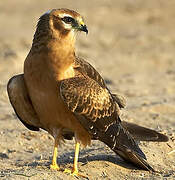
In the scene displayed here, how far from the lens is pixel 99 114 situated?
23.1ft

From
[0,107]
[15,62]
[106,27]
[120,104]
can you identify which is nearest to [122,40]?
[106,27]

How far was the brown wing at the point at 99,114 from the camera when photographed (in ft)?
21.9

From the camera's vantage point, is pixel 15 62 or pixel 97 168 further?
pixel 15 62

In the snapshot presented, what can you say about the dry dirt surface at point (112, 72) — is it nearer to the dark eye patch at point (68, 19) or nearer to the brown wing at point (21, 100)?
the brown wing at point (21, 100)

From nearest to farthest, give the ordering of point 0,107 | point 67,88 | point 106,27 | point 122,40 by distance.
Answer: point 67,88 < point 0,107 < point 122,40 < point 106,27

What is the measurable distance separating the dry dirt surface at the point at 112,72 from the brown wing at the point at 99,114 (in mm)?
282

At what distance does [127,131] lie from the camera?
753 cm

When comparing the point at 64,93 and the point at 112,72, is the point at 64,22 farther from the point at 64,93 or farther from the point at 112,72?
the point at 112,72

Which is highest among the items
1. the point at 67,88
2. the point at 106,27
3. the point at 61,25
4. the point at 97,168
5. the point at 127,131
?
the point at 106,27

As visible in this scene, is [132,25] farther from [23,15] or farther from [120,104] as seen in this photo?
[120,104]

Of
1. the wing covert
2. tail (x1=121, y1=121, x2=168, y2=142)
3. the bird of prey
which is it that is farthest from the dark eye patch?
tail (x1=121, y1=121, x2=168, y2=142)

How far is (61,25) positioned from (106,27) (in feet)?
50.4

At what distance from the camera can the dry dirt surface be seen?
763 centimetres

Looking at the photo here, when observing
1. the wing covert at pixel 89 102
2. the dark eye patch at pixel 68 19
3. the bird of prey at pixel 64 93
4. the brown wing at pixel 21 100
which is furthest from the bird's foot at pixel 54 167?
the dark eye patch at pixel 68 19
